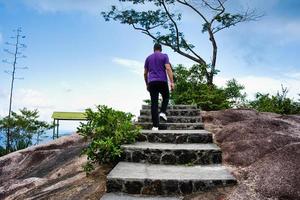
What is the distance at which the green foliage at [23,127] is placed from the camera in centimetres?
2070

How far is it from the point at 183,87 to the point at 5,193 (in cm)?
1042

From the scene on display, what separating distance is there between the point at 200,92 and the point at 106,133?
954 centimetres

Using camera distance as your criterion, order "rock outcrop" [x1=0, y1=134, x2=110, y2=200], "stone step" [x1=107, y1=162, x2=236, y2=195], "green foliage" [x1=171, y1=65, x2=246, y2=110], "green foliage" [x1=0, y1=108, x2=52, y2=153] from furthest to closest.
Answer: "green foliage" [x1=0, y1=108, x2=52, y2=153] < "green foliage" [x1=171, y1=65, x2=246, y2=110] < "rock outcrop" [x1=0, y1=134, x2=110, y2=200] < "stone step" [x1=107, y1=162, x2=236, y2=195]

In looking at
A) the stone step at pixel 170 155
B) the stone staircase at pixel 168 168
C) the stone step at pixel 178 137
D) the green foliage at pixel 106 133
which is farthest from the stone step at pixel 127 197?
the stone step at pixel 178 137

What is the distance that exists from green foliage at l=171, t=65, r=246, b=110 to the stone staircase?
5.48m

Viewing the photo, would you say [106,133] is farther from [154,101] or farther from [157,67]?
[157,67]

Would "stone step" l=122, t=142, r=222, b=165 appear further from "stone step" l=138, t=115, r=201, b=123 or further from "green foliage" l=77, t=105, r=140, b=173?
"stone step" l=138, t=115, r=201, b=123

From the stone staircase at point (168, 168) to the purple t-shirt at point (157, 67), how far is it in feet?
4.70

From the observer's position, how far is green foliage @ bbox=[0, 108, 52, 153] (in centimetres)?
2070

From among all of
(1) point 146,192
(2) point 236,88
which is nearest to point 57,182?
(1) point 146,192

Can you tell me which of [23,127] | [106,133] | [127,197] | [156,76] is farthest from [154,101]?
[23,127]

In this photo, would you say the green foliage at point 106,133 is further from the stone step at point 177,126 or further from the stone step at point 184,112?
the stone step at point 184,112

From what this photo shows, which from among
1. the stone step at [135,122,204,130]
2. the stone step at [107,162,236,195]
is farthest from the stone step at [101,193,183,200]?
the stone step at [135,122,204,130]

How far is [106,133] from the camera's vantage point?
7.35 meters
